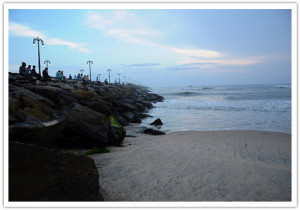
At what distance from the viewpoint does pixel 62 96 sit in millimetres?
8000

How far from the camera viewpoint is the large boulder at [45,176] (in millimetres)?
2748

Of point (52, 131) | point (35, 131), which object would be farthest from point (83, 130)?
point (35, 131)

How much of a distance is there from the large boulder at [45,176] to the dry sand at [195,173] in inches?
29.9

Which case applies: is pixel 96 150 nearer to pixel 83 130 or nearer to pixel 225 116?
pixel 83 130

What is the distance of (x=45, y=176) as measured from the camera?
9.39 ft

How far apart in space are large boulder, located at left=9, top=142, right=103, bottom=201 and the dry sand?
A: 759mm

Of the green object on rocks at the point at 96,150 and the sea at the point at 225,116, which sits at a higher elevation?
the sea at the point at 225,116

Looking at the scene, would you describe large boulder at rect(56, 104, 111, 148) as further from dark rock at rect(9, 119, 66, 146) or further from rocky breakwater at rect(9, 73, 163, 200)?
dark rock at rect(9, 119, 66, 146)

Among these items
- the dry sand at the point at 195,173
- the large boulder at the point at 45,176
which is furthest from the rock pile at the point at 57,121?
the large boulder at the point at 45,176

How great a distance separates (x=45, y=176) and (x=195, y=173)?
10.5 feet

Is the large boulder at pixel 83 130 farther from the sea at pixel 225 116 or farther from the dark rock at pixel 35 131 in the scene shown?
the sea at pixel 225 116
